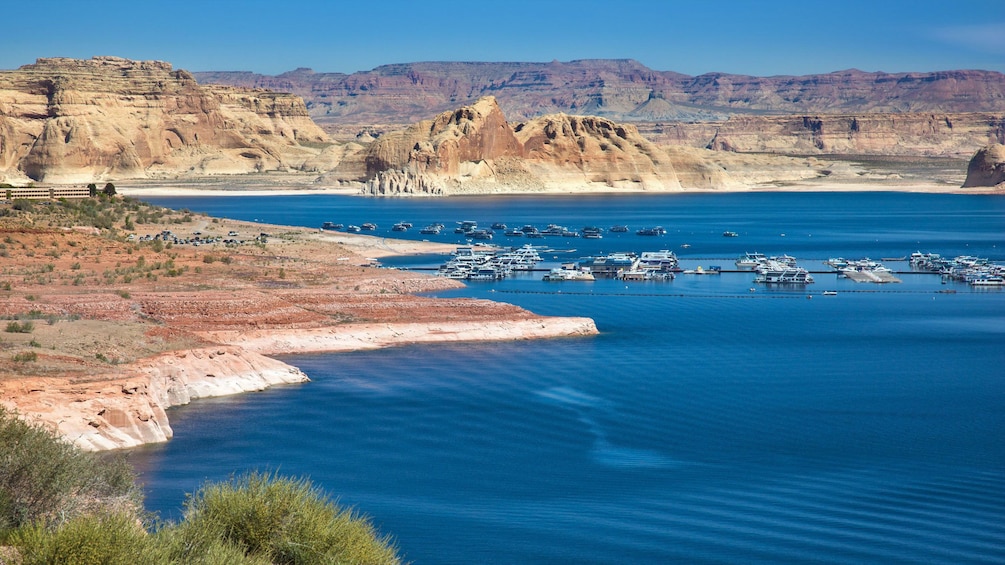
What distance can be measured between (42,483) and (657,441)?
20.4 meters

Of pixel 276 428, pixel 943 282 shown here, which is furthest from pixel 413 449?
pixel 943 282

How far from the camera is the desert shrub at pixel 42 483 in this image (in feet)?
59.8

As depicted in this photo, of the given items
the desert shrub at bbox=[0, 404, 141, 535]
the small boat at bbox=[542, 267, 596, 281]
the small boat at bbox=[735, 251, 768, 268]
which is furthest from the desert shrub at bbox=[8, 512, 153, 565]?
the small boat at bbox=[735, 251, 768, 268]

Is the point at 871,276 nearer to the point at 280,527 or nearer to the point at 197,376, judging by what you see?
the point at 197,376

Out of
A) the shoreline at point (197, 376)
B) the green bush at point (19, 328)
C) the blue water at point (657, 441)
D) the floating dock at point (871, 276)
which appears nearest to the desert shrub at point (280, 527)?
the blue water at point (657, 441)

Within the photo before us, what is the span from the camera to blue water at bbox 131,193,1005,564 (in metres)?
26.6

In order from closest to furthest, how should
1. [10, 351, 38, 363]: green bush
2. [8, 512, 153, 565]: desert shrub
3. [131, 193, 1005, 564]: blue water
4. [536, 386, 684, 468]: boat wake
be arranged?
1. [8, 512, 153, 565]: desert shrub
2. [131, 193, 1005, 564]: blue water
3. [536, 386, 684, 468]: boat wake
4. [10, 351, 38, 363]: green bush

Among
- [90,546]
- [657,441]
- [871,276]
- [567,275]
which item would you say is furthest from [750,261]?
[90,546]

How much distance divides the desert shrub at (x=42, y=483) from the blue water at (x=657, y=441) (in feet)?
20.7

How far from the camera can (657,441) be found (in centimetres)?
3569

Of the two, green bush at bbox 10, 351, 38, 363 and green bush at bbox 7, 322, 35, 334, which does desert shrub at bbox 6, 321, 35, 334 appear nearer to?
green bush at bbox 7, 322, 35, 334

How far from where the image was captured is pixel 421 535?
2656cm

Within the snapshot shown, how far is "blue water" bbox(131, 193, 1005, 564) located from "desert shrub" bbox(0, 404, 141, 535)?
6296 mm

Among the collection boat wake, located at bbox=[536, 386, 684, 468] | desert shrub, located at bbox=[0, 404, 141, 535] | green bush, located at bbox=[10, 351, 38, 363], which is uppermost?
desert shrub, located at bbox=[0, 404, 141, 535]
